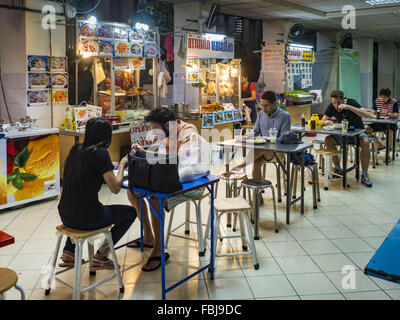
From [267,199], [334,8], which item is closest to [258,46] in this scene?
[334,8]

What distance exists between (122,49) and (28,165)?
2.46 meters

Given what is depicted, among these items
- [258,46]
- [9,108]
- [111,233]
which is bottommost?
[111,233]

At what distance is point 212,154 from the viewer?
828 cm

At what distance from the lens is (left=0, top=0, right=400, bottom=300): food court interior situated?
3609 millimetres

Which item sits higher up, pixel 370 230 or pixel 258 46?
pixel 258 46

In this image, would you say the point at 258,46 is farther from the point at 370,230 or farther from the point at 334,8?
the point at 370,230

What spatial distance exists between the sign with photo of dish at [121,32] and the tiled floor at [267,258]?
8.54ft

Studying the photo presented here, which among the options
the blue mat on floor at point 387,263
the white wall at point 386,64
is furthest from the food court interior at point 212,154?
→ the white wall at point 386,64

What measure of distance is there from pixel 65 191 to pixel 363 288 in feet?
8.30

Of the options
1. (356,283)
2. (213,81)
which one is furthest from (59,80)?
(356,283)

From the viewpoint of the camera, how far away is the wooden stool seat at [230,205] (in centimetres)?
391

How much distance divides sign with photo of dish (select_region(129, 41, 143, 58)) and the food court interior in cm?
8

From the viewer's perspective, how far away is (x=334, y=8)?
1031 centimetres
